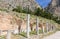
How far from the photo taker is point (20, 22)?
3108 cm

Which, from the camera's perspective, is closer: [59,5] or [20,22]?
[20,22]

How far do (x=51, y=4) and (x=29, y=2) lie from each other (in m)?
63.9

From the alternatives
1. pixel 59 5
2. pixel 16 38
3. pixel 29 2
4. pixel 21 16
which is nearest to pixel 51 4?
pixel 59 5

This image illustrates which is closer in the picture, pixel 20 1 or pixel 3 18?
pixel 3 18

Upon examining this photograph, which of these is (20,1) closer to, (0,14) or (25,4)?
(25,4)

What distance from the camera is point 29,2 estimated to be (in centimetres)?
10019

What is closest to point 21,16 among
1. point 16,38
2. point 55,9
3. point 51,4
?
point 16,38

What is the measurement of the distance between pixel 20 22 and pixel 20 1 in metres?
66.1

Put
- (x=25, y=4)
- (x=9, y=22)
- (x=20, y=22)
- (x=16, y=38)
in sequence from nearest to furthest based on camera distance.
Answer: (x=16, y=38), (x=9, y=22), (x=20, y=22), (x=25, y=4)

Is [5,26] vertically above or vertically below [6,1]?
below

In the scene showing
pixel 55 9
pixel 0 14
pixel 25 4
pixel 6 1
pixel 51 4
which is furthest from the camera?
pixel 51 4

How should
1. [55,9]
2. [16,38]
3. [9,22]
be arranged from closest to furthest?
[16,38] < [9,22] < [55,9]

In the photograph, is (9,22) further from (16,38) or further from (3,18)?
(16,38)

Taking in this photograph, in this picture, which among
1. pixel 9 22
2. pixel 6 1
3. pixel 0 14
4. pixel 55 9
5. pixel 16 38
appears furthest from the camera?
pixel 55 9
